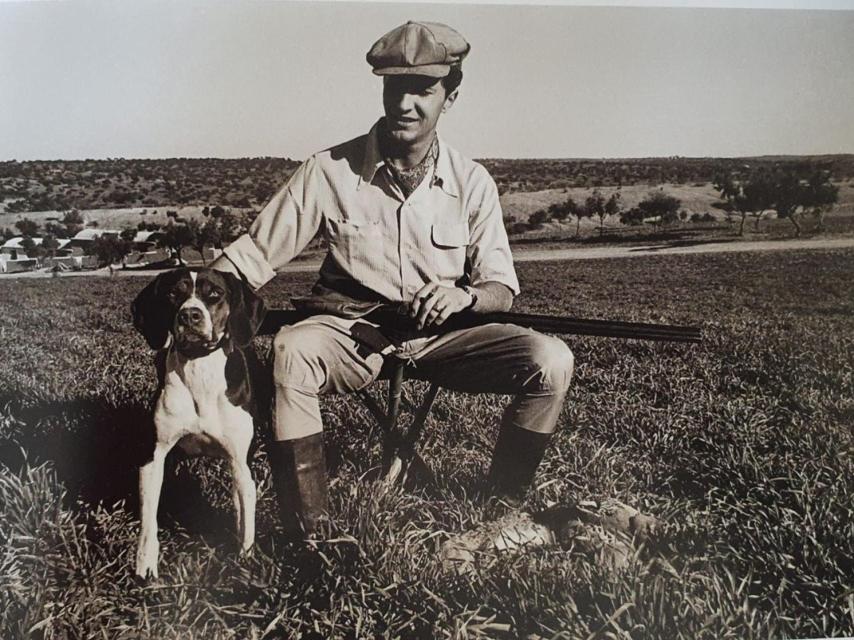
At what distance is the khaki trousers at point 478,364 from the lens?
256 cm

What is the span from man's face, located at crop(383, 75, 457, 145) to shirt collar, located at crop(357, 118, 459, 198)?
5cm

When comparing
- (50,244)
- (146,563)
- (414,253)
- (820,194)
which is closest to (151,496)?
(146,563)

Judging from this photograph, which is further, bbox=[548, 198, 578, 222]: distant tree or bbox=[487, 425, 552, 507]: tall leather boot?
bbox=[548, 198, 578, 222]: distant tree

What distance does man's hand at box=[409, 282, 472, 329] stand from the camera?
2574 millimetres

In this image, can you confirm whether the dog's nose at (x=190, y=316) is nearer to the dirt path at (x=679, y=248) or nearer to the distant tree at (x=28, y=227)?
the distant tree at (x=28, y=227)

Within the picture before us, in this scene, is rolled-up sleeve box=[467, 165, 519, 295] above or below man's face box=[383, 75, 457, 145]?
below

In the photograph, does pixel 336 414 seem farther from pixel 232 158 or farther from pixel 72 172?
pixel 72 172

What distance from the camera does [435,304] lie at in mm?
2576

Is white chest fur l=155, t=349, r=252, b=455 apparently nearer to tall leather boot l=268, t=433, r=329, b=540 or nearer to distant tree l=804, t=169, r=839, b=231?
tall leather boot l=268, t=433, r=329, b=540

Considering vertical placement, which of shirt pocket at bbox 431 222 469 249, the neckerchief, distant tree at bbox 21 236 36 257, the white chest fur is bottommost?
the white chest fur

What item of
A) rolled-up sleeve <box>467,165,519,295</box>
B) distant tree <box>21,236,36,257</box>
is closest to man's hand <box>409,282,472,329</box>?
rolled-up sleeve <box>467,165,519,295</box>

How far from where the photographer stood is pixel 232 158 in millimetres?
2732

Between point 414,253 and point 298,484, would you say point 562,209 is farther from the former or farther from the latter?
point 298,484

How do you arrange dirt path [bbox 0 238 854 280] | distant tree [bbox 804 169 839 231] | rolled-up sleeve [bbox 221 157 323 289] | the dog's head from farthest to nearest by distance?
distant tree [bbox 804 169 839 231] < dirt path [bbox 0 238 854 280] < rolled-up sleeve [bbox 221 157 323 289] < the dog's head
